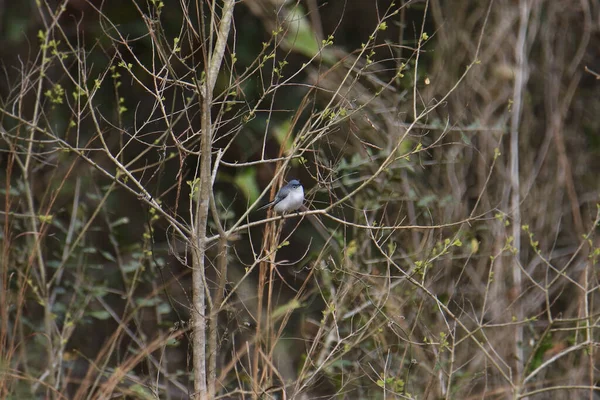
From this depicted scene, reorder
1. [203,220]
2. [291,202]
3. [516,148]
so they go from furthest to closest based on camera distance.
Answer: [516,148], [291,202], [203,220]

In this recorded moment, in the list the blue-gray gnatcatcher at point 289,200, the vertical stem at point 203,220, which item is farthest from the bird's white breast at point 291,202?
the vertical stem at point 203,220

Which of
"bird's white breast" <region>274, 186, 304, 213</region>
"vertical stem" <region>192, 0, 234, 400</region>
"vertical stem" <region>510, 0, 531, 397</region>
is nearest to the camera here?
"vertical stem" <region>192, 0, 234, 400</region>

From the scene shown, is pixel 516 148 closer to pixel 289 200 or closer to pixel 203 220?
pixel 289 200

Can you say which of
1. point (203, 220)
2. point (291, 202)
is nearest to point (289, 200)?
point (291, 202)

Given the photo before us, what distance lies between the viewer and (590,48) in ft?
32.6

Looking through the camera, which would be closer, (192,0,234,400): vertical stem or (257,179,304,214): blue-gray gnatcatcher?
(192,0,234,400): vertical stem

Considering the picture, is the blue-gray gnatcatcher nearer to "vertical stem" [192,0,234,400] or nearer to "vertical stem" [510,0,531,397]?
"vertical stem" [192,0,234,400]

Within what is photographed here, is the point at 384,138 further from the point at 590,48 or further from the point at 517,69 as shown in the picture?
the point at 590,48

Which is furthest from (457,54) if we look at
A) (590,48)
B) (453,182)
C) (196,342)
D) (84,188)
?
(196,342)

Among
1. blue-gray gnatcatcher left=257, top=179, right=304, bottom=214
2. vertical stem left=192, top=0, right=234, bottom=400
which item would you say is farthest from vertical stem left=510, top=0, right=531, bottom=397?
vertical stem left=192, top=0, right=234, bottom=400

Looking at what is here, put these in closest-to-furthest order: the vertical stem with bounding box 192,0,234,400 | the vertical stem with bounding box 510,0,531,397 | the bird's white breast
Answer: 1. the vertical stem with bounding box 192,0,234,400
2. the bird's white breast
3. the vertical stem with bounding box 510,0,531,397

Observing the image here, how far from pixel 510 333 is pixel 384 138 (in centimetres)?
186

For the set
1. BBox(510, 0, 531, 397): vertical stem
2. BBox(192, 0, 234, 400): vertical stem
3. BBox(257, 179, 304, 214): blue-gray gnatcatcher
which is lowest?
BBox(510, 0, 531, 397): vertical stem

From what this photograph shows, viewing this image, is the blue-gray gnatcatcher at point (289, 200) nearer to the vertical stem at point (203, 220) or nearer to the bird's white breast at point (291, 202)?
the bird's white breast at point (291, 202)
